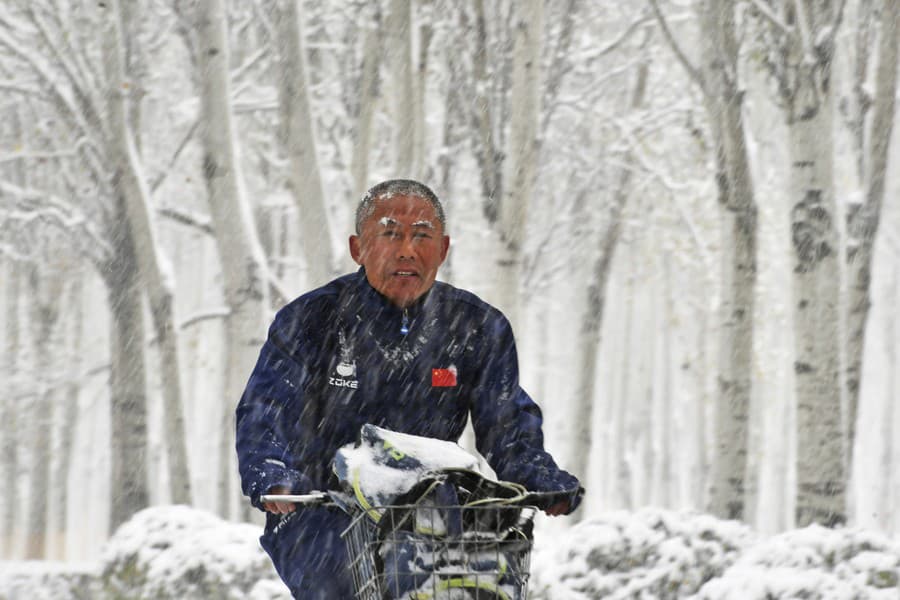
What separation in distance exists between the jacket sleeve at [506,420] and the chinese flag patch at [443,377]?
10 cm

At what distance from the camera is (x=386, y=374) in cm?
404

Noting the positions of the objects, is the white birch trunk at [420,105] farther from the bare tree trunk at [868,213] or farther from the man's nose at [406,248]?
the man's nose at [406,248]

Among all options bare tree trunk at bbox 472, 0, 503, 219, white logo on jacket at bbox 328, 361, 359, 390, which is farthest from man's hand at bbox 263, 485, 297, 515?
bare tree trunk at bbox 472, 0, 503, 219

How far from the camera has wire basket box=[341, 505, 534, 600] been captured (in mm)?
3078

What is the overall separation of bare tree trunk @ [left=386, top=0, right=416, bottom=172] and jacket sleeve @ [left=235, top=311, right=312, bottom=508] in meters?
10.7

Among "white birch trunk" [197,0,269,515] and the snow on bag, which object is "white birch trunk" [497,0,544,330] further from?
the snow on bag

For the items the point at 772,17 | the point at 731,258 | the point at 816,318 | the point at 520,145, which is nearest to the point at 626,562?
the point at 816,318

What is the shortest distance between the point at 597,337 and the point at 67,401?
52.1ft

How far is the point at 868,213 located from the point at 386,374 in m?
11.4

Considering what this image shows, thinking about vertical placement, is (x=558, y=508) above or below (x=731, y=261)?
below

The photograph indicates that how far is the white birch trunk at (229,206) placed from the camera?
12289 millimetres

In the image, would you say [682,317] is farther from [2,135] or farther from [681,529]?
[681,529]

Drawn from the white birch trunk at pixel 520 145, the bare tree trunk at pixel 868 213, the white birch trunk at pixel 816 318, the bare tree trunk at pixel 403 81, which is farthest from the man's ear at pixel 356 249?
the bare tree trunk at pixel 403 81

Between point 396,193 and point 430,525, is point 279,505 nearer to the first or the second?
point 430,525
